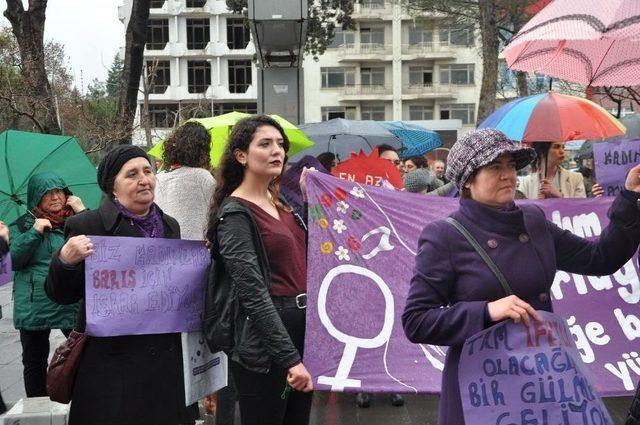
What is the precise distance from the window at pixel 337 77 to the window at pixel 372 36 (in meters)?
2.29

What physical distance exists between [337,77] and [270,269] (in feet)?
182

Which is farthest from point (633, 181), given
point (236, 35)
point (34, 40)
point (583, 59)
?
point (236, 35)

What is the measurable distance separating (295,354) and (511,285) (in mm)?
830

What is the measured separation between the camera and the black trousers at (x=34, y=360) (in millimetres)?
4840

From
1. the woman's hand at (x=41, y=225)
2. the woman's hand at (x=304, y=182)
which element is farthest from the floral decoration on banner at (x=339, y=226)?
the woman's hand at (x=41, y=225)

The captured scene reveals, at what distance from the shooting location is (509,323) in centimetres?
235

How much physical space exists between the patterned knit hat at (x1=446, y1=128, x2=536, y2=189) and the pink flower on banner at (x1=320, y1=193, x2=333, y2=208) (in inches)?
74.8

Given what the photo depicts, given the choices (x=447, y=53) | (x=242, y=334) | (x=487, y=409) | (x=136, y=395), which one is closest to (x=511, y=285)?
(x=487, y=409)

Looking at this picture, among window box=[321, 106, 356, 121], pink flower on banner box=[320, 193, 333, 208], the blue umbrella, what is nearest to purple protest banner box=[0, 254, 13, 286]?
pink flower on banner box=[320, 193, 333, 208]

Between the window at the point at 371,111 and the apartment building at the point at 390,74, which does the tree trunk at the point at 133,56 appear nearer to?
the apartment building at the point at 390,74

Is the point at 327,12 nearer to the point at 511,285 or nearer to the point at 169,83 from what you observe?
the point at 511,285

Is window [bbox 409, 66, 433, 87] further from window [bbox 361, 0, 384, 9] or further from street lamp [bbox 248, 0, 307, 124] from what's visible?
street lamp [bbox 248, 0, 307, 124]

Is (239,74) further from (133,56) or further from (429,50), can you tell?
(133,56)

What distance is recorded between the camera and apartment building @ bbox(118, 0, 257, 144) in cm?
5647
